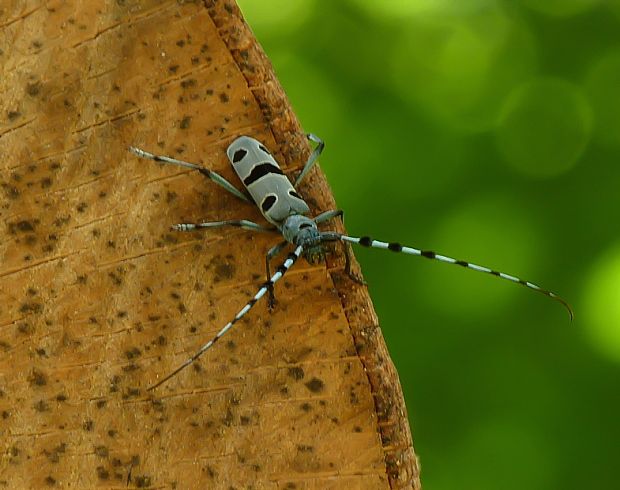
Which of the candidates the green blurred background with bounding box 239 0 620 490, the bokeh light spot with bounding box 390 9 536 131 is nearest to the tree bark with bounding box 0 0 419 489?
the green blurred background with bounding box 239 0 620 490

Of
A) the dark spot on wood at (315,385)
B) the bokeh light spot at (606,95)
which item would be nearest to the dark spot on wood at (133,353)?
the dark spot on wood at (315,385)

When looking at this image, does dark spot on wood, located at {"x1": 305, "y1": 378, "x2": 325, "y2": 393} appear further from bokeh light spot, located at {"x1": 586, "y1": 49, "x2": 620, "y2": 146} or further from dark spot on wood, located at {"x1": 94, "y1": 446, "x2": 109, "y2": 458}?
bokeh light spot, located at {"x1": 586, "y1": 49, "x2": 620, "y2": 146}

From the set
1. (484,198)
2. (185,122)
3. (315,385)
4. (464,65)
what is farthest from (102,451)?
(464,65)

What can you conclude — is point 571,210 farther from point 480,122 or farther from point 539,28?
point 539,28

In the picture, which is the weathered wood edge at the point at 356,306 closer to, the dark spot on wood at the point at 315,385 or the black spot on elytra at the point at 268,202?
the dark spot on wood at the point at 315,385

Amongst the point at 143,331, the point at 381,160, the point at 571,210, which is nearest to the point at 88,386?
the point at 143,331

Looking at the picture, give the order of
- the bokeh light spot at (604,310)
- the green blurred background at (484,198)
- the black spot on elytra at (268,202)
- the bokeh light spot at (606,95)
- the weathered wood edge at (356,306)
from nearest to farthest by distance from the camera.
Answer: the weathered wood edge at (356,306) → the black spot on elytra at (268,202) → the bokeh light spot at (604,310) → the green blurred background at (484,198) → the bokeh light spot at (606,95)
